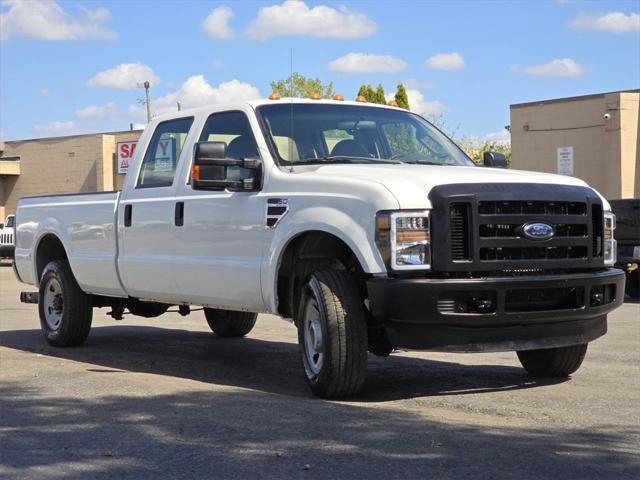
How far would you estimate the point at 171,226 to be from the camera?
8328mm

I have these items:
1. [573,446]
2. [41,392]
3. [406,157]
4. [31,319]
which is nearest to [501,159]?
[406,157]

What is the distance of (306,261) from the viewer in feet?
24.1

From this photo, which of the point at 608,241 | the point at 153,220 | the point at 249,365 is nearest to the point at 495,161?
the point at 608,241

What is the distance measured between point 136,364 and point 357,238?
10.9 ft

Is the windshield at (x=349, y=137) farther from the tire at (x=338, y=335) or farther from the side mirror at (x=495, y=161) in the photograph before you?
the tire at (x=338, y=335)

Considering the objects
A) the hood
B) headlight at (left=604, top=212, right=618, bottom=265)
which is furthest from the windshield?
headlight at (left=604, top=212, right=618, bottom=265)

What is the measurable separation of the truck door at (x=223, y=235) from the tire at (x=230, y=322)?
8.88ft

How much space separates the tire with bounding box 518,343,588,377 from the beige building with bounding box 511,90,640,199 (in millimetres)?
22811

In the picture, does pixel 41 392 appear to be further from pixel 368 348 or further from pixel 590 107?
pixel 590 107

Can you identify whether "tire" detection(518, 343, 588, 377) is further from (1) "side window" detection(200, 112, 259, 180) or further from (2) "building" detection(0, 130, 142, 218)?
(2) "building" detection(0, 130, 142, 218)

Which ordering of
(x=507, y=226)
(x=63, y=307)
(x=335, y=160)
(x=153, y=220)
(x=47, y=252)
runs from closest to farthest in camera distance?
1. (x=507, y=226)
2. (x=335, y=160)
3. (x=153, y=220)
4. (x=63, y=307)
5. (x=47, y=252)

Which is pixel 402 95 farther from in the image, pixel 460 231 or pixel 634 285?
pixel 460 231

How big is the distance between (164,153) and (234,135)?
3.41 ft

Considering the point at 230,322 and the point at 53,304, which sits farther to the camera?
the point at 230,322
